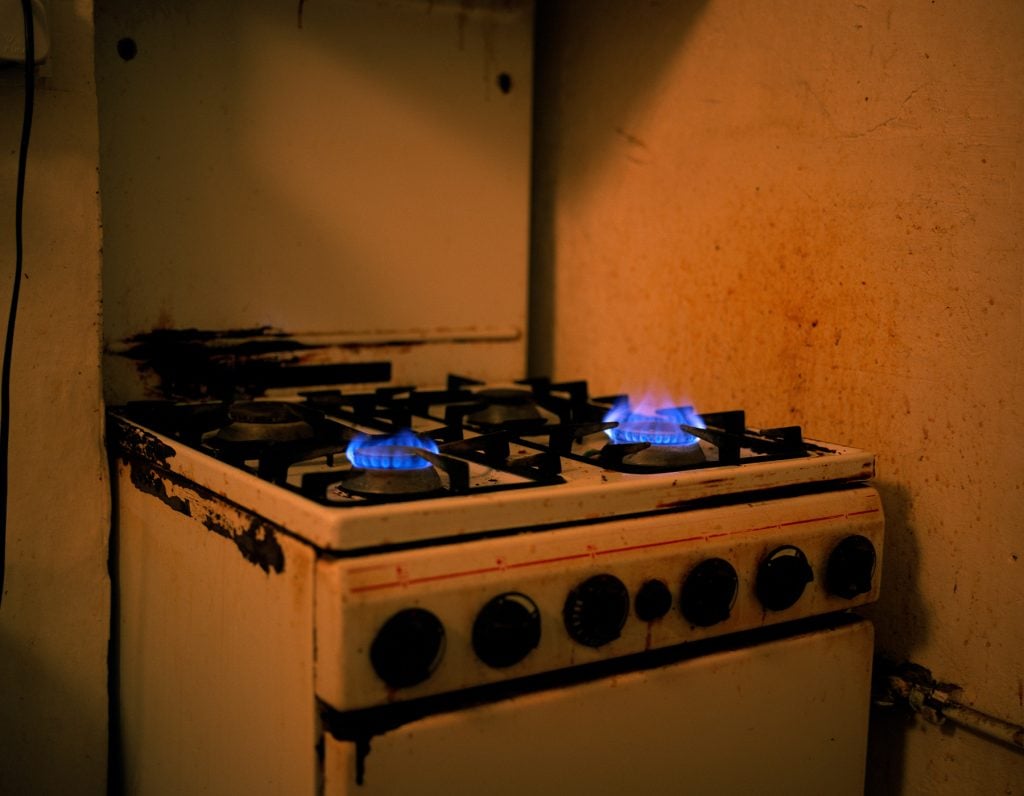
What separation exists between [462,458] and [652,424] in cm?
24

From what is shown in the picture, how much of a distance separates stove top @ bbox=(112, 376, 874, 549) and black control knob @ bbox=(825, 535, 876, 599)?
8cm

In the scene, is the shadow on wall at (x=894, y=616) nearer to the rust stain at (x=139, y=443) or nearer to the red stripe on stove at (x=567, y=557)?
the red stripe on stove at (x=567, y=557)

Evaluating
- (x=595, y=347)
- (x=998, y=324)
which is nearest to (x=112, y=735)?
(x=595, y=347)

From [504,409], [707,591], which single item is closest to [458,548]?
[707,591]

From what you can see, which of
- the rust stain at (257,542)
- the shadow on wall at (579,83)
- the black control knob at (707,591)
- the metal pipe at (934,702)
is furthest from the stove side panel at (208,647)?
the shadow on wall at (579,83)

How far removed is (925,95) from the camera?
120 centimetres

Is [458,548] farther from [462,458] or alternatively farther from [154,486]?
→ [154,486]

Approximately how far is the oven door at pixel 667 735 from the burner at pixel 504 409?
430 mm

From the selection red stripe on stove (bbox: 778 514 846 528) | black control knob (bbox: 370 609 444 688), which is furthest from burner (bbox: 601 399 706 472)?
black control knob (bbox: 370 609 444 688)

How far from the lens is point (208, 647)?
106cm

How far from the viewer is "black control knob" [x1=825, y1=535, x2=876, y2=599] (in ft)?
3.69

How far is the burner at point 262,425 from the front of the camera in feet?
3.80

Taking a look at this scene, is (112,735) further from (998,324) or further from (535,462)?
(998,324)

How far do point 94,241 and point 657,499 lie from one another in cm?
74
